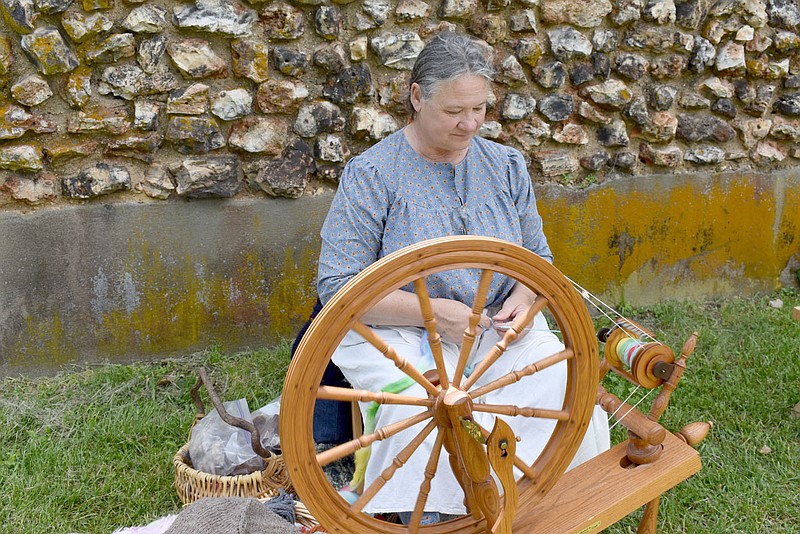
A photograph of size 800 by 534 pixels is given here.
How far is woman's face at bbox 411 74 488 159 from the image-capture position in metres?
2.16

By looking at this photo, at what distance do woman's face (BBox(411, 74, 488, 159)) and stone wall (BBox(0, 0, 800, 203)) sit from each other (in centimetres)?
123

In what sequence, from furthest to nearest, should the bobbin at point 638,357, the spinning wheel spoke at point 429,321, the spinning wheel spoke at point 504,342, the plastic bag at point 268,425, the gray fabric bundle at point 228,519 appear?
the plastic bag at point 268,425 → the bobbin at point 638,357 → the gray fabric bundle at point 228,519 → the spinning wheel spoke at point 504,342 → the spinning wheel spoke at point 429,321

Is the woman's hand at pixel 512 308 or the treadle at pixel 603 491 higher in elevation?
the woman's hand at pixel 512 308

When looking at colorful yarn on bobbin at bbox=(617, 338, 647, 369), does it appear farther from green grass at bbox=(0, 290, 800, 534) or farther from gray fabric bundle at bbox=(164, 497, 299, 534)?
gray fabric bundle at bbox=(164, 497, 299, 534)

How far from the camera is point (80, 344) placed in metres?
3.35

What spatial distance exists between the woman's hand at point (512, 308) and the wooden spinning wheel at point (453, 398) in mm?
285

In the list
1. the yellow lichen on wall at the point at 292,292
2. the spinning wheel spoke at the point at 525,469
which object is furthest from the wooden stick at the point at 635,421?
the yellow lichen on wall at the point at 292,292

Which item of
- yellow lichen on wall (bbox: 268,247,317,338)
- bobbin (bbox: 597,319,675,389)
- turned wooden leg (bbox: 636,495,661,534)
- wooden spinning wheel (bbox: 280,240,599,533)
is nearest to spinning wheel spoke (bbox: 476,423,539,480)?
wooden spinning wheel (bbox: 280,240,599,533)

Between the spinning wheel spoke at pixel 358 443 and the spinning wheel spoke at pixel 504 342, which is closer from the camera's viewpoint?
the spinning wheel spoke at pixel 358 443

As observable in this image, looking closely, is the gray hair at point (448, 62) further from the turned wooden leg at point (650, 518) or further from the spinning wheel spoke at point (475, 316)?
the turned wooden leg at point (650, 518)

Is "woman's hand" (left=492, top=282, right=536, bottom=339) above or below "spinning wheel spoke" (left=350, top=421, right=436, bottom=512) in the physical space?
above

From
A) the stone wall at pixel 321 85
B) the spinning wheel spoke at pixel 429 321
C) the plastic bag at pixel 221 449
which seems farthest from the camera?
the stone wall at pixel 321 85

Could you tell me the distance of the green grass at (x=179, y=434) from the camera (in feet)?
8.57

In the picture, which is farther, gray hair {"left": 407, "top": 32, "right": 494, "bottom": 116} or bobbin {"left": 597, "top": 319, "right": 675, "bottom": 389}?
gray hair {"left": 407, "top": 32, "right": 494, "bottom": 116}
